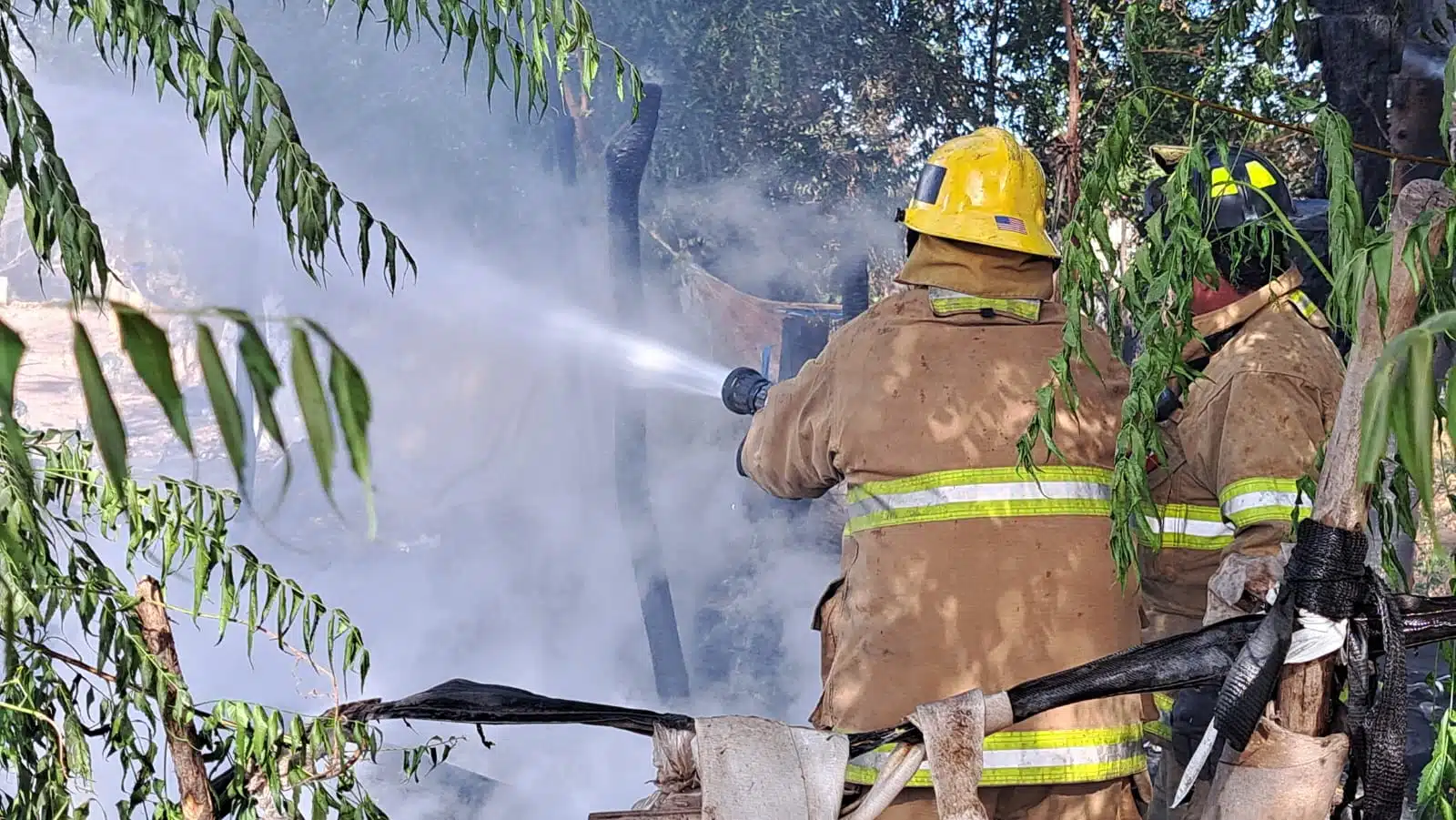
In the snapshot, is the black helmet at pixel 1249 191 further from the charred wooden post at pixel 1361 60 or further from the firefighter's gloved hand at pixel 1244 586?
the firefighter's gloved hand at pixel 1244 586

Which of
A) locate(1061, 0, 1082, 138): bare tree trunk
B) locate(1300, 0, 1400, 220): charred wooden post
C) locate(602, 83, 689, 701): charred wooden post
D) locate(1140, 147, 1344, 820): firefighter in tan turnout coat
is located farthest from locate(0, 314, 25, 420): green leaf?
locate(602, 83, 689, 701): charred wooden post

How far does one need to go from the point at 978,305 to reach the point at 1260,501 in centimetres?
68

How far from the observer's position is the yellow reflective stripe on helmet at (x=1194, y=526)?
11.1 ft

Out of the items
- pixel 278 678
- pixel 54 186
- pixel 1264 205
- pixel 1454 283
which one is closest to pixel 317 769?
pixel 54 186

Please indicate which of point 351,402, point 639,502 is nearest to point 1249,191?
point 351,402

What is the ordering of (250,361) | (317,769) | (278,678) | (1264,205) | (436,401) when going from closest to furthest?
(250,361)
(317,769)
(1264,205)
(278,678)
(436,401)

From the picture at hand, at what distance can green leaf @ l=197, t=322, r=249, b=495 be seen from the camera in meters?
0.66

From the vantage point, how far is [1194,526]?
342cm

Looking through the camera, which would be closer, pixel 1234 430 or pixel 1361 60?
pixel 1234 430

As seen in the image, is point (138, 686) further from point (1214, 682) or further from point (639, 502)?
point (639, 502)

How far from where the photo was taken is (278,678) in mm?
11203

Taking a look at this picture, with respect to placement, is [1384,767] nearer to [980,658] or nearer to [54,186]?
[980,658]

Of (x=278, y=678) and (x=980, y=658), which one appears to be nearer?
(x=980, y=658)

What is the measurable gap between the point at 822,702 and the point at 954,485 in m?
0.54
